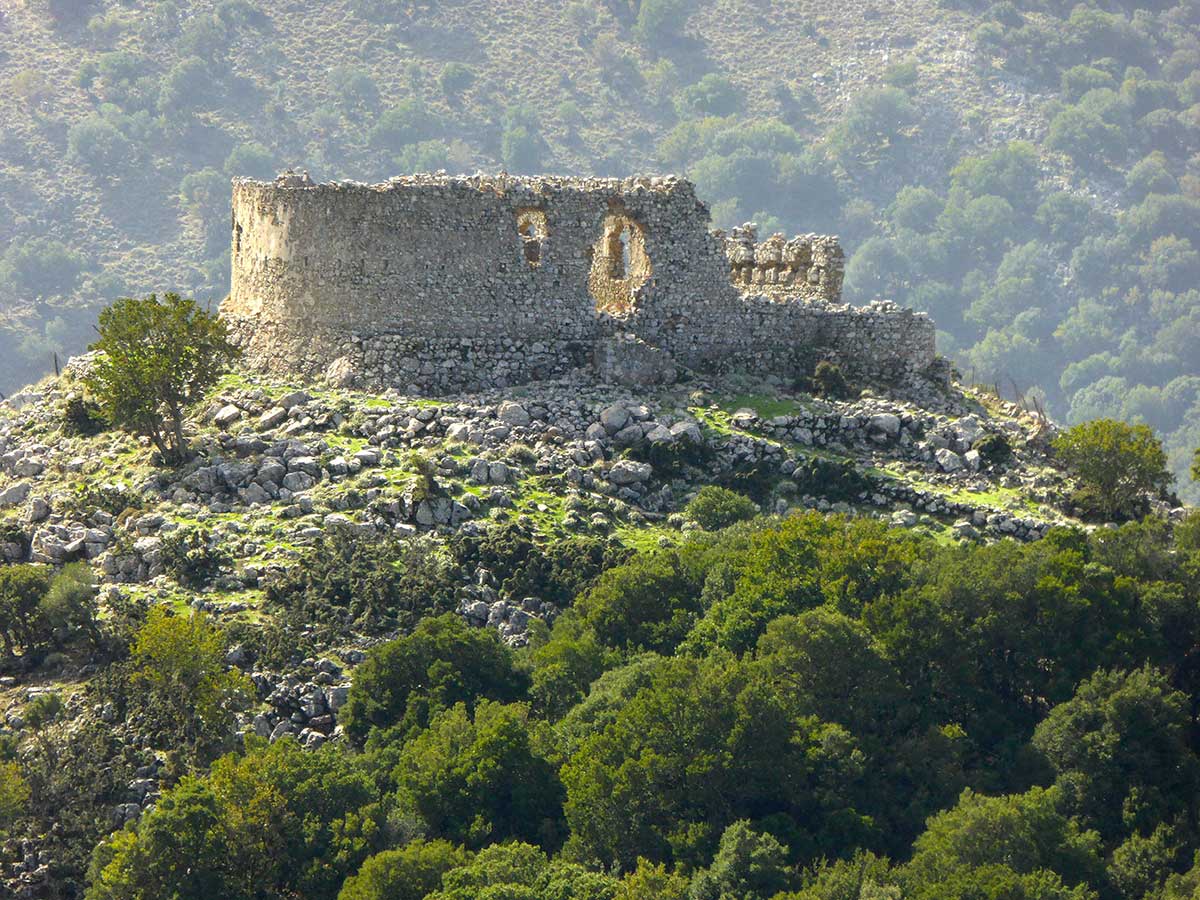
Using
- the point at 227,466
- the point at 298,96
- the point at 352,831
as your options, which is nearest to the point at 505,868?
the point at 352,831

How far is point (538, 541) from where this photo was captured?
52656 mm

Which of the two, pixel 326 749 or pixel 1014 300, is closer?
pixel 326 749

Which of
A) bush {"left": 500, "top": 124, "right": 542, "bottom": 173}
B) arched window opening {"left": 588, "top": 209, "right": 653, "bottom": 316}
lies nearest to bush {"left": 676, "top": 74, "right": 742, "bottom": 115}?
bush {"left": 500, "top": 124, "right": 542, "bottom": 173}

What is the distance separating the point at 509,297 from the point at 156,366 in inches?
284

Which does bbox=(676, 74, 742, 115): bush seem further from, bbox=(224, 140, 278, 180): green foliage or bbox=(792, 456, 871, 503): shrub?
bbox=(792, 456, 871, 503): shrub

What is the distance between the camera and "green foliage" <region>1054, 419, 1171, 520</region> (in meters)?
55.2

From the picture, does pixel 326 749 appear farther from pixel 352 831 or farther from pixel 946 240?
pixel 946 240

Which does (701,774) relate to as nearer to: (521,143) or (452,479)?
(452,479)

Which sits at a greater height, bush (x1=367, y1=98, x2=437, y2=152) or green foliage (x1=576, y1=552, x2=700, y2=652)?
bush (x1=367, y1=98, x2=437, y2=152)

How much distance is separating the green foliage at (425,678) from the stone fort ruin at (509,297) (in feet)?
28.0

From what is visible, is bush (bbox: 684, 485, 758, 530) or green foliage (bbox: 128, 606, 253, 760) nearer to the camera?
green foliage (bbox: 128, 606, 253, 760)

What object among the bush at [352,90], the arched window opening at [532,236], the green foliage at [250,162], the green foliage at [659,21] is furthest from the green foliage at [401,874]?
the green foliage at [659,21]

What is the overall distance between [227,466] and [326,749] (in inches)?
340

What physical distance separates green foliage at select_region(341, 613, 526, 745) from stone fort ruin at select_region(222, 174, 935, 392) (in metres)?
8.52
